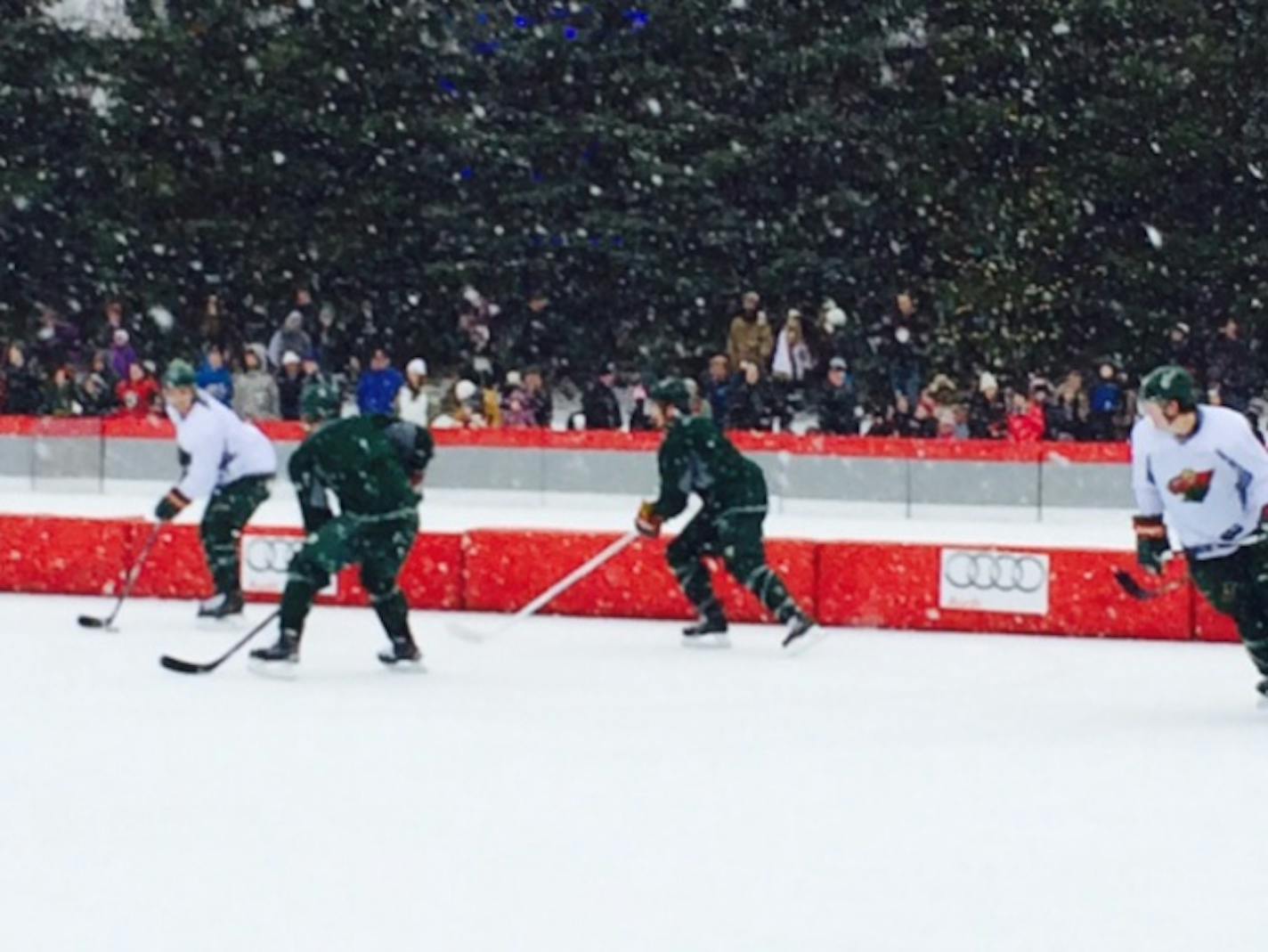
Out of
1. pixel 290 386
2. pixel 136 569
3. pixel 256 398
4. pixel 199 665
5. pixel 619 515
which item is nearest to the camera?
pixel 199 665

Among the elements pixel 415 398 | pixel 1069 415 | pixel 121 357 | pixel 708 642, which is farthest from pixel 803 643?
pixel 121 357

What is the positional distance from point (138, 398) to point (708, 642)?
50.7 ft

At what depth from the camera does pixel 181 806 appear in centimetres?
952

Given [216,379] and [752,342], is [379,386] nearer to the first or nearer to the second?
[216,379]

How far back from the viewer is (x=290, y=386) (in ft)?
98.2

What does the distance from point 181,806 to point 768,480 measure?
16.6 meters

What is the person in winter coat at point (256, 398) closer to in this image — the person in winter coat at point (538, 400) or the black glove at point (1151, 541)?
the person in winter coat at point (538, 400)

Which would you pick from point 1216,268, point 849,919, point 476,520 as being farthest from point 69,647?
point 1216,268

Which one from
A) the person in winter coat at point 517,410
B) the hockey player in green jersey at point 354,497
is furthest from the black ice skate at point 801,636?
the person in winter coat at point 517,410

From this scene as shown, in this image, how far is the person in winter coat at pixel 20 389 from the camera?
3058 centimetres

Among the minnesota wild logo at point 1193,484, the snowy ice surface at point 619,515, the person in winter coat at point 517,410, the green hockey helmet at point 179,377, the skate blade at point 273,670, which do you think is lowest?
the skate blade at point 273,670

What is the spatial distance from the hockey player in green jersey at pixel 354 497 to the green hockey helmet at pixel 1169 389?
12.1 ft

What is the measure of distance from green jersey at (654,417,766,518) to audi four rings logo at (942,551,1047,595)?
71.8 inches

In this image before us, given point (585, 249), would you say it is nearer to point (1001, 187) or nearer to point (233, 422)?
point (1001, 187)
